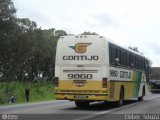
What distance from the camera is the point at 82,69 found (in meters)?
23.3

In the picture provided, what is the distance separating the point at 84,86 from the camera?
23156mm

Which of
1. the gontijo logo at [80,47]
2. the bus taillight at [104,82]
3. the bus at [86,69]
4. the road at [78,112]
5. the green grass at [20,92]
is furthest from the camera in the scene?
the green grass at [20,92]

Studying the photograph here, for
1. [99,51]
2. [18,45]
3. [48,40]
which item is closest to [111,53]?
[99,51]

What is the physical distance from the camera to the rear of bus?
22938mm

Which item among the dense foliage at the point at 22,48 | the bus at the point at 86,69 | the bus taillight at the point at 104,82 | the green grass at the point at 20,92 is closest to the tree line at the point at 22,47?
the dense foliage at the point at 22,48

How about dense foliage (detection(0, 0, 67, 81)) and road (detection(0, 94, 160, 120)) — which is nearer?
road (detection(0, 94, 160, 120))

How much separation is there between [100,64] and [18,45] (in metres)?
62.8

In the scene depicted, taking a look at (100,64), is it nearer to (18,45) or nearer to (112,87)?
(112,87)

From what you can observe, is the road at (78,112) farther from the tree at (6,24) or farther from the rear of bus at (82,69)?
the tree at (6,24)

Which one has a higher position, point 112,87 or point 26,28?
point 26,28

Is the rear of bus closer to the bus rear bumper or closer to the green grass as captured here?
the bus rear bumper

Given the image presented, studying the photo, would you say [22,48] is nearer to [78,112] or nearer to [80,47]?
[80,47]

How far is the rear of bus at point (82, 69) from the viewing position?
2294 centimetres

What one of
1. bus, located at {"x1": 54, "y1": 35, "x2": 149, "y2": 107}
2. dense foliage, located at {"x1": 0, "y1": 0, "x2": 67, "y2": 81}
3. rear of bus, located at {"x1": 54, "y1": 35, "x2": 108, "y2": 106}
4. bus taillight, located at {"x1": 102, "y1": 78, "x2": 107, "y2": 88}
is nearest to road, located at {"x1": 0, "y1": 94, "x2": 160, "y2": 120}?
bus, located at {"x1": 54, "y1": 35, "x2": 149, "y2": 107}
